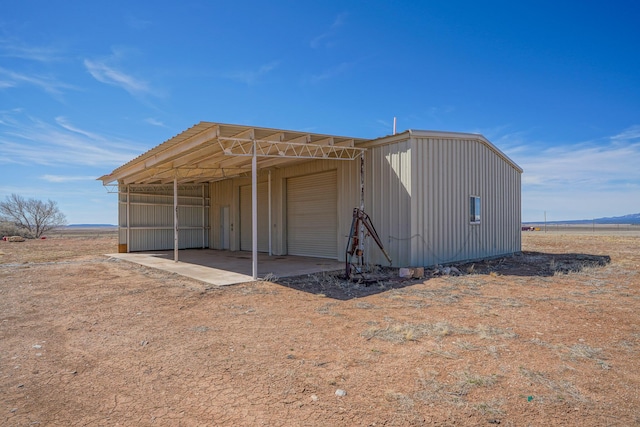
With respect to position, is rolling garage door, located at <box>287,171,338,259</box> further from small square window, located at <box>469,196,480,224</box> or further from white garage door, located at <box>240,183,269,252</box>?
small square window, located at <box>469,196,480,224</box>

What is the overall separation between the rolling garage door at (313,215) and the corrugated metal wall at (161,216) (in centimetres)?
745

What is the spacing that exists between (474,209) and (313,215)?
549cm

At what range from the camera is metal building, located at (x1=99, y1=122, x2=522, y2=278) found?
10391 millimetres

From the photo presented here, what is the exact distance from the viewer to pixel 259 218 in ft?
54.2

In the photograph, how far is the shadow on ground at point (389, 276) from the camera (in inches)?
315

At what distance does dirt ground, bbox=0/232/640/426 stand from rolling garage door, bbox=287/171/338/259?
212 inches

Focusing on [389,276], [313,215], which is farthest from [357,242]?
[313,215]

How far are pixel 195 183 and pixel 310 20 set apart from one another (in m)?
11.4

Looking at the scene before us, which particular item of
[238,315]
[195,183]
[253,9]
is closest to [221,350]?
[238,315]

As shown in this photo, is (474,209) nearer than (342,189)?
No

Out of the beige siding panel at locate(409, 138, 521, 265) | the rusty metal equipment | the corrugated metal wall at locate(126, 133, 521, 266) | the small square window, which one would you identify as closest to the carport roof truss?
the corrugated metal wall at locate(126, 133, 521, 266)

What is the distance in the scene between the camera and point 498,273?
1022 cm

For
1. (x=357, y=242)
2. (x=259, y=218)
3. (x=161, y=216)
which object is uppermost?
(x=161, y=216)

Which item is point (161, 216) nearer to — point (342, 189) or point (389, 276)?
point (342, 189)
